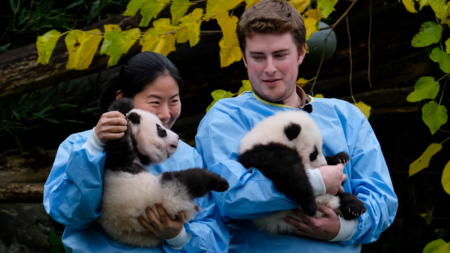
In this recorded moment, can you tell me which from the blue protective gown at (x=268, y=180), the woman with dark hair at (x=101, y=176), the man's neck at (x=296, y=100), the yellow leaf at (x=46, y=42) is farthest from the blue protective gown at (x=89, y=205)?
the yellow leaf at (x=46, y=42)

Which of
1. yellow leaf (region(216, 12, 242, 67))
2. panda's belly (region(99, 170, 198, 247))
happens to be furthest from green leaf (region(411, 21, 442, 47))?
panda's belly (region(99, 170, 198, 247))

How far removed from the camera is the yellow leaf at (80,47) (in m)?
3.04

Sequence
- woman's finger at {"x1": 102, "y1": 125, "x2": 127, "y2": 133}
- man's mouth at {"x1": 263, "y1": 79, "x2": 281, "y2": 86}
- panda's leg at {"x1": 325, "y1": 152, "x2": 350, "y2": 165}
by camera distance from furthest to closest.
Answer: man's mouth at {"x1": 263, "y1": 79, "x2": 281, "y2": 86} < panda's leg at {"x1": 325, "y1": 152, "x2": 350, "y2": 165} < woman's finger at {"x1": 102, "y1": 125, "x2": 127, "y2": 133}

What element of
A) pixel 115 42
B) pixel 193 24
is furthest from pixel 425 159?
pixel 115 42

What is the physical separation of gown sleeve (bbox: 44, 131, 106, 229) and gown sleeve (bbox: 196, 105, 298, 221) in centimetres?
60

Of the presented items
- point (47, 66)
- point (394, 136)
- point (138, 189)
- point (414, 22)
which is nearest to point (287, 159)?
point (138, 189)

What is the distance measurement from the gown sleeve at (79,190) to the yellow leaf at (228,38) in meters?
1.47

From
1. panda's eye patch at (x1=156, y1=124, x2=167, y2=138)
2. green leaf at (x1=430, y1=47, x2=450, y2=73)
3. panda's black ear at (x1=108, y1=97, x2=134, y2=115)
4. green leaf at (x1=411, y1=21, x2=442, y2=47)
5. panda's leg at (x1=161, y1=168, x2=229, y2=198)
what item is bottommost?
panda's leg at (x1=161, y1=168, x2=229, y2=198)

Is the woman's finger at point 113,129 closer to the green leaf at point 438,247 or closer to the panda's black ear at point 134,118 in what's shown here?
the panda's black ear at point 134,118

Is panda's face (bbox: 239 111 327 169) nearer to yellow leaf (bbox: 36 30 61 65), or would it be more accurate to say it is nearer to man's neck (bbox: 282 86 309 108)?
man's neck (bbox: 282 86 309 108)

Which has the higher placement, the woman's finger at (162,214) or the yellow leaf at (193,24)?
the yellow leaf at (193,24)

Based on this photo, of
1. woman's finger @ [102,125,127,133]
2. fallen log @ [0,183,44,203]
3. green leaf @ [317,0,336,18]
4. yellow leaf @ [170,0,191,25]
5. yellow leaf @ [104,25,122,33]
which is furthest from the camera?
fallen log @ [0,183,44,203]

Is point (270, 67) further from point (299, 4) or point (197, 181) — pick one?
point (299, 4)

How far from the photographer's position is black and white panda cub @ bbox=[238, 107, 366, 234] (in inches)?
77.7
